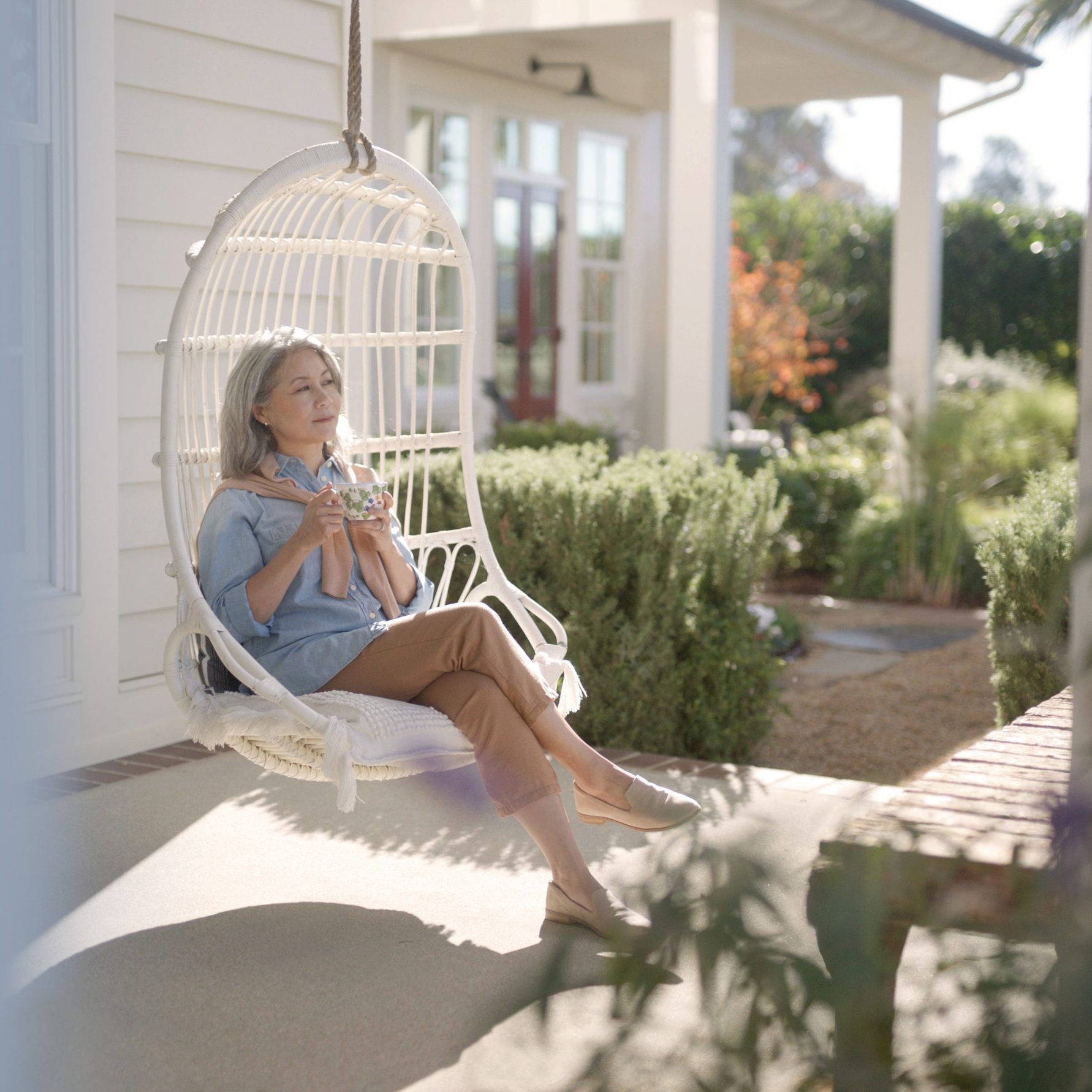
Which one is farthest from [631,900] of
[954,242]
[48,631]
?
[954,242]

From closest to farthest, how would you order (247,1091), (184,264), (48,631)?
Answer: (247,1091), (48,631), (184,264)

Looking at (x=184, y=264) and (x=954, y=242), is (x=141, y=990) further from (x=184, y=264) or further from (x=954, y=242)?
(x=954, y=242)

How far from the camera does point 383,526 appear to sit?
2.83 metres

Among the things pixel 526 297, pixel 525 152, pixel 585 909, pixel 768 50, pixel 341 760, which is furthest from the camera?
pixel 526 297

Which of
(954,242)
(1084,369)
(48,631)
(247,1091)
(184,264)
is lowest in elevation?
(247,1091)

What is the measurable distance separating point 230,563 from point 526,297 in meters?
6.21

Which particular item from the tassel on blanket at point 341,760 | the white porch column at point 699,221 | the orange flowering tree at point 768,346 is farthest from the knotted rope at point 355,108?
the orange flowering tree at point 768,346

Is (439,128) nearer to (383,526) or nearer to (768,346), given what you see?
(383,526)

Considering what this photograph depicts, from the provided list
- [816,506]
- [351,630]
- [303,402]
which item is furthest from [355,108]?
[816,506]

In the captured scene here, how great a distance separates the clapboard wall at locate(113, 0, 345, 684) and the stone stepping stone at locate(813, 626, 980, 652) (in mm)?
3483

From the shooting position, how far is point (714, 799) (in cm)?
339

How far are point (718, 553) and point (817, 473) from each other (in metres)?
4.38

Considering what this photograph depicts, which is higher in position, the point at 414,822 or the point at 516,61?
the point at 516,61

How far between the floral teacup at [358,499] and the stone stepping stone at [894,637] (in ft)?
13.2
